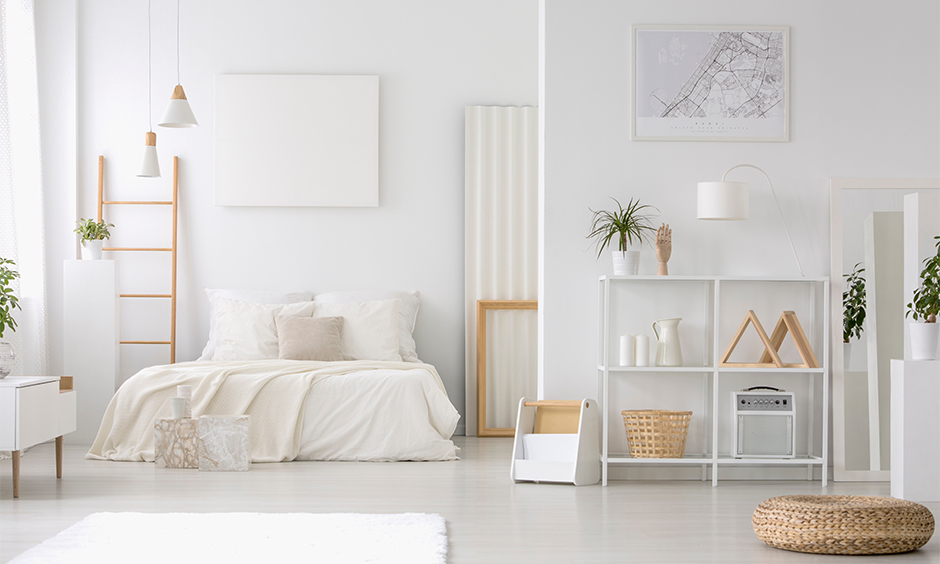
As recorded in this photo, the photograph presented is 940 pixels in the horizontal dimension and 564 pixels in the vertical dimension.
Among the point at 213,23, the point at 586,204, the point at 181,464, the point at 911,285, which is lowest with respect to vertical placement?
the point at 181,464

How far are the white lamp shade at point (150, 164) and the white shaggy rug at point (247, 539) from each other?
295cm

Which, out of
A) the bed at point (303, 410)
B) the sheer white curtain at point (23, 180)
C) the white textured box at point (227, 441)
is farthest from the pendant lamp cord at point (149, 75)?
the white textured box at point (227, 441)

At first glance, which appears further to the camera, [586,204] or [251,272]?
[251,272]

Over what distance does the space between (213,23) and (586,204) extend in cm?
339

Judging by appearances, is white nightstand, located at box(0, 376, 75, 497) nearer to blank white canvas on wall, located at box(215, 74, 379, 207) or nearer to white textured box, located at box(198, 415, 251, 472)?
white textured box, located at box(198, 415, 251, 472)

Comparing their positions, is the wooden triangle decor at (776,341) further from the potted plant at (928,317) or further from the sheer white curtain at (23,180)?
the sheer white curtain at (23,180)

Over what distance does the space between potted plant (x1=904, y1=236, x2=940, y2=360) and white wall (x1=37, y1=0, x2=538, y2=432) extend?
3.18 meters

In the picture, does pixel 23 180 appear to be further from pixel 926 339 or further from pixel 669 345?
pixel 926 339

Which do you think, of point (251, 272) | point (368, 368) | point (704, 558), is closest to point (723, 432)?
point (704, 558)

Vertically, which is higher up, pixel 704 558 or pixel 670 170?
pixel 670 170

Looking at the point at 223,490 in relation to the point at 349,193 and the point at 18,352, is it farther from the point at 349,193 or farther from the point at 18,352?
the point at 349,193

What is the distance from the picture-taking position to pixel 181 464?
15.0 feet

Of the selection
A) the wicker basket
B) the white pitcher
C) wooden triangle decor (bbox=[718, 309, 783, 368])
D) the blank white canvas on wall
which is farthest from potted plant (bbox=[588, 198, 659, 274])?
the blank white canvas on wall

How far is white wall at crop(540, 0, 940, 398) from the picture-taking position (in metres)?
4.51
